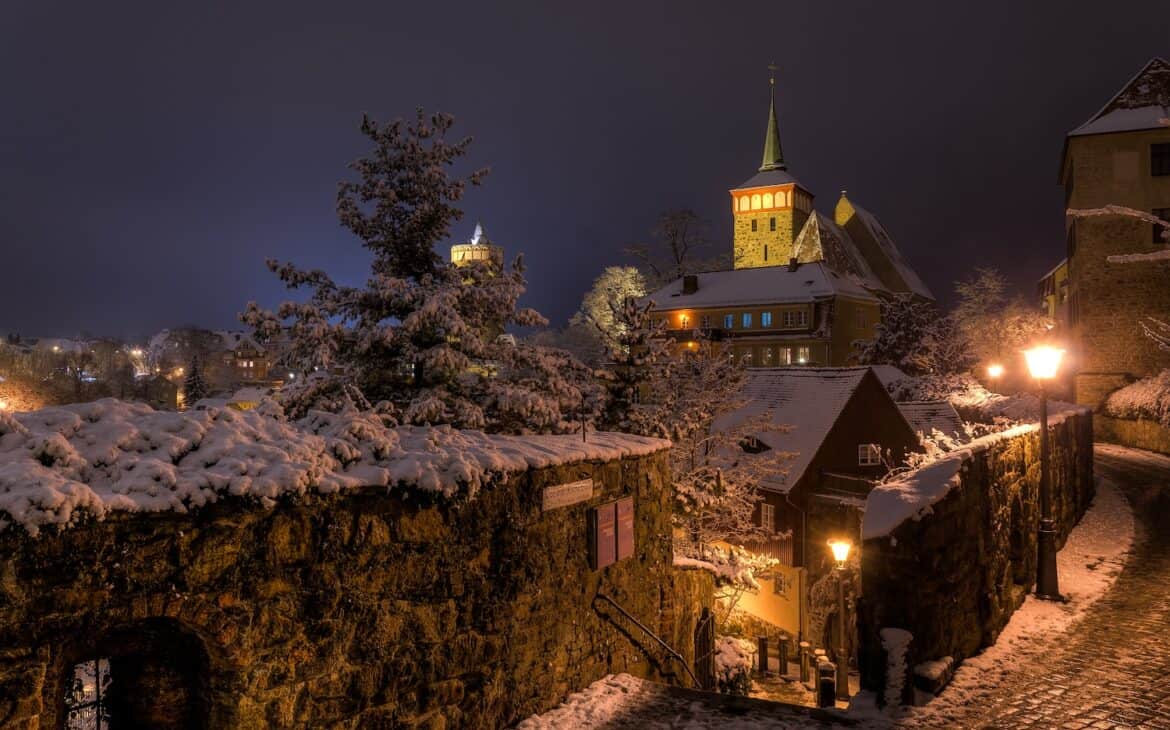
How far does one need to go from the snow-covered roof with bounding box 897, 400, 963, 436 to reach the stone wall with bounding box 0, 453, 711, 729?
78.6 ft

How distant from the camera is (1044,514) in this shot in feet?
30.8

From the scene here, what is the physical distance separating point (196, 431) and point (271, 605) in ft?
3.81

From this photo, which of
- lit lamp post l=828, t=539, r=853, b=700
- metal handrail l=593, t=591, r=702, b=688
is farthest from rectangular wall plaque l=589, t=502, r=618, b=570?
lit lamp post l=828, t=539, r=853, b=700

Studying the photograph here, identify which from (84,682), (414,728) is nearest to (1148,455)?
(414,728)

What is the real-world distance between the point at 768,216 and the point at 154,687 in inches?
2730

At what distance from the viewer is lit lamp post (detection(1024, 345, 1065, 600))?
9.27 meters

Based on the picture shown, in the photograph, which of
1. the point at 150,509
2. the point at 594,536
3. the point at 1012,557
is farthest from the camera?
the point at 1012,557

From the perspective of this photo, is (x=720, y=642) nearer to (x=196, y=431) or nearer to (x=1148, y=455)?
(x=196, y=431)

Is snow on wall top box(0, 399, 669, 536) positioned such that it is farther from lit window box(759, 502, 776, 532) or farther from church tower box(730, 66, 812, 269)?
church tower box(730, 66, 812, 269)

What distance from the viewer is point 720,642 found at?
49.5 ft

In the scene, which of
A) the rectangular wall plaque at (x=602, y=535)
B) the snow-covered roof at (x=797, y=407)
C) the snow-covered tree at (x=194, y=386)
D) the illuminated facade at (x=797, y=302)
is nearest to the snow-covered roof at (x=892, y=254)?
the illuminated facade at (x=797, y=302)

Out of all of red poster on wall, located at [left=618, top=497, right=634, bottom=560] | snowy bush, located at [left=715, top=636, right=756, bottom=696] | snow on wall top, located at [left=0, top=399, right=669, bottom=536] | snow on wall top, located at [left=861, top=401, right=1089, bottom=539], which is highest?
snow on wall top, located at [left=0, top=399, right=669, bottom=536]

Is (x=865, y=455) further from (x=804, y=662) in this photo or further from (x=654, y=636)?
(x=654, y=636)

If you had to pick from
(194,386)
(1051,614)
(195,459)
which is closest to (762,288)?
(194,386)
